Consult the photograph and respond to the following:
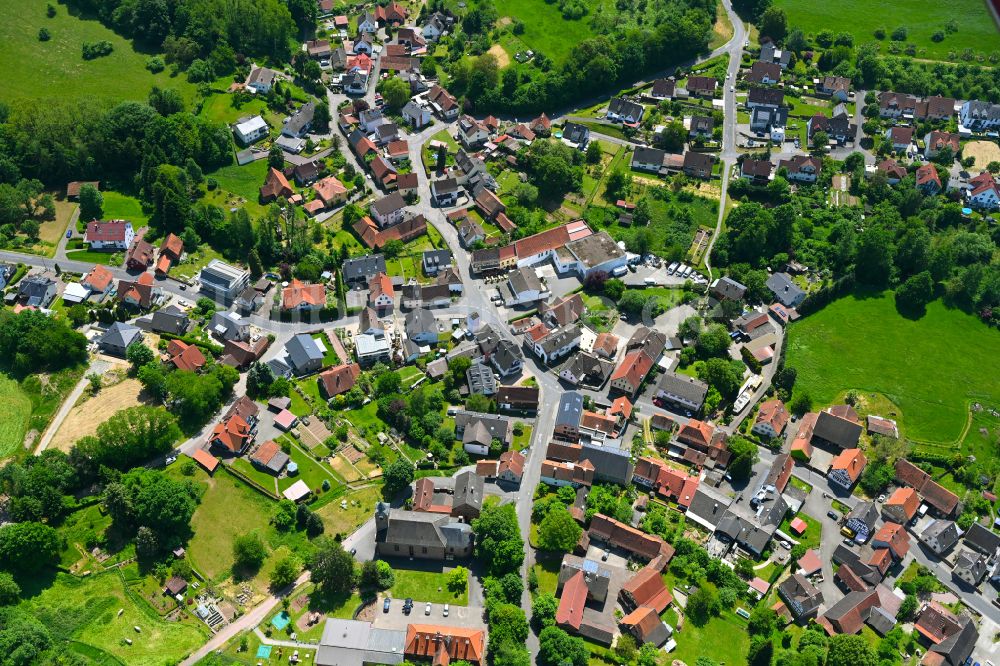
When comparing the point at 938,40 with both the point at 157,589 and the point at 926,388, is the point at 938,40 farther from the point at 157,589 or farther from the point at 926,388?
the point at 157,589

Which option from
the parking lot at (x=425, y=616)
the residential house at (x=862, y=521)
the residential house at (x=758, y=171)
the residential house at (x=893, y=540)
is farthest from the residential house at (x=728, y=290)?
the parking lot at (x=425, y=616)

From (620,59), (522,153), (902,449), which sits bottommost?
(902,449)

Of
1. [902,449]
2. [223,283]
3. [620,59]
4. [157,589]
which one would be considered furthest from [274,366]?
[620,59]

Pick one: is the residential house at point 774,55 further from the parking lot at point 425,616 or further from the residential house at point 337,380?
the parking lot at point 425,616

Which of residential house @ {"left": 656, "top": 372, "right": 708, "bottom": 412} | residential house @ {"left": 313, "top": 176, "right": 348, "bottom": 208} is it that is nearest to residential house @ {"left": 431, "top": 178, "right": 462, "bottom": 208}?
residential house @ {"left": 313, "top": 176, "right": 348, "bottom": 208}

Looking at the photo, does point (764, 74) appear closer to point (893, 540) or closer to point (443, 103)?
point (443, 103)

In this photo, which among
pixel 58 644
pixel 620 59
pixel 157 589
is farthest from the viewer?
pixel 620 59
